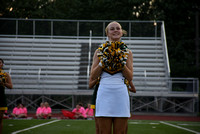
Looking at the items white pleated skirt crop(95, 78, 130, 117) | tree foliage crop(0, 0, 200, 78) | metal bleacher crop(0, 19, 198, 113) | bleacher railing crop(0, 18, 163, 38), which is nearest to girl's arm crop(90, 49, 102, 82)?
white pleated skirt crop(95, 78, 130, 117)

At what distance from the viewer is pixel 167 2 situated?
30.1 metres

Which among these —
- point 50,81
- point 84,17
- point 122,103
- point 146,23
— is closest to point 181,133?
point 122,103

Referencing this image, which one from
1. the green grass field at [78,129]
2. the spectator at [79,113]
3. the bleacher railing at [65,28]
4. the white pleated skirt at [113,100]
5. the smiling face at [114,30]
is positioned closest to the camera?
the white pleated skirt at [113,100]

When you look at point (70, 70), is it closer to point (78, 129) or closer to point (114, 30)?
point (78, 129)

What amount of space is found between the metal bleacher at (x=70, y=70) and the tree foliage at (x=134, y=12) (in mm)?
7815

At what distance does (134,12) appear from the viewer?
30.7m

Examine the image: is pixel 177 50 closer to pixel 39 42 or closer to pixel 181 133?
pixel 39 42

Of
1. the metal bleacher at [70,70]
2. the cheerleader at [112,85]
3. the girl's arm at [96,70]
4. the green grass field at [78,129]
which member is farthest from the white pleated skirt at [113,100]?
the metal bleacher at [70,70]

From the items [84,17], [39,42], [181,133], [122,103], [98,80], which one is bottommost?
[181,133]

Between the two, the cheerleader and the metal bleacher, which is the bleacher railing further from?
the cheerleader

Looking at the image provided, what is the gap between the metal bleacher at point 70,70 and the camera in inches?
719

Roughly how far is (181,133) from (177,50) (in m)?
21.1

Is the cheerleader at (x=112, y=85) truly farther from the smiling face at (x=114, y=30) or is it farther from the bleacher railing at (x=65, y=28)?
the bleacher railing at (x=65, y=28)

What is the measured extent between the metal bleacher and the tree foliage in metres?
7.82
